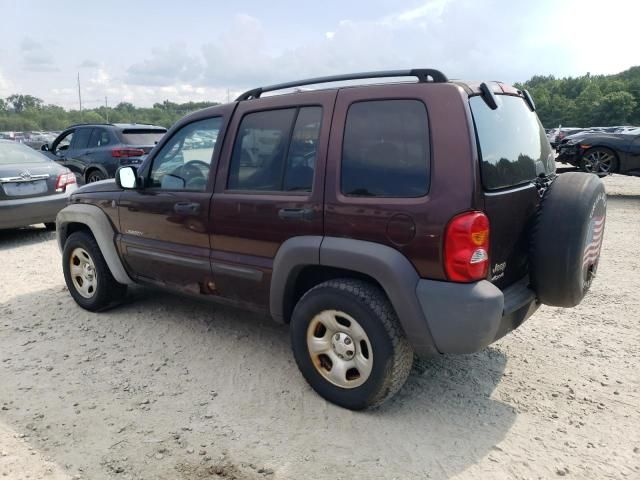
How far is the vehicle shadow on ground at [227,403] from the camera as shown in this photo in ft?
8.41

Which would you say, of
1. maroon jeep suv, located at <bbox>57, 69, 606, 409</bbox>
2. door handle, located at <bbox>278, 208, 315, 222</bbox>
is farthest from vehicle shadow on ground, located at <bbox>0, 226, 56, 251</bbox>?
door handle, located at <bbox>278, 208, 315, 222</bbox>

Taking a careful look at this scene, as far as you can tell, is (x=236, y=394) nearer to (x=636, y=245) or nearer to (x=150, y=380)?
(x=150, y=380)

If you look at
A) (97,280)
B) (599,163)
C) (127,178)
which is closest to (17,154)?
(97,280)

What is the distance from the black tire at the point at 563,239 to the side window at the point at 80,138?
9.76 meters

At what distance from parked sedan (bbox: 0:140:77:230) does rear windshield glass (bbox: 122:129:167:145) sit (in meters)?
2.33

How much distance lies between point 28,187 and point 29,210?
0.34 m

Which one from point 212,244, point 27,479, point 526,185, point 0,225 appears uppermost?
point 526,185

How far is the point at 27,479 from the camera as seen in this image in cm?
241

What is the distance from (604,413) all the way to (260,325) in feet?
8.12

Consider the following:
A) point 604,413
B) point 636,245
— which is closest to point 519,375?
point 604,413

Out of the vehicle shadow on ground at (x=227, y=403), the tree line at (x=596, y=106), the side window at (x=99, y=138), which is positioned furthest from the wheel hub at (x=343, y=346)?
the tree line at (x=596, y=106)

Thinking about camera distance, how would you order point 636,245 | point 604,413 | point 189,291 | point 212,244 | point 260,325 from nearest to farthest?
1. point 604,413
2. point 212,244
3. point 189,291
4. point 260,325
5. point 636,245

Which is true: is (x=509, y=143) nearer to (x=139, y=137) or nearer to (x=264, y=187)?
(x=264, y=187)

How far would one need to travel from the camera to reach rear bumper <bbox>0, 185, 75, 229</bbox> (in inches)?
268
